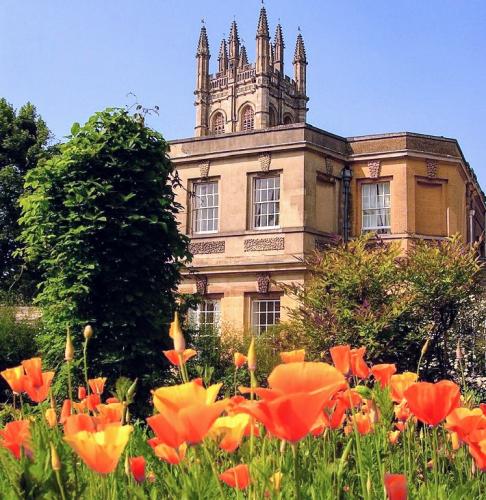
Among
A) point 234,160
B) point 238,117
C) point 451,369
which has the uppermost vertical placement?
point 238,117

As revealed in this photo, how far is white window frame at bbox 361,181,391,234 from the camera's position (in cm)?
2288

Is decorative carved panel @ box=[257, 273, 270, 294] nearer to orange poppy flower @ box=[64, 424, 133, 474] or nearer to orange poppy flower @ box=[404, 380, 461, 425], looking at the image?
orange poppy flower @ box=[404, 380, 461, 425]

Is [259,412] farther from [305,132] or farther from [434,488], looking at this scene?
[305,132]

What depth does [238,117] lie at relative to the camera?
7006 centimetres

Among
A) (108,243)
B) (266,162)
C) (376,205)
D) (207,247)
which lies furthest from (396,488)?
(376,205)

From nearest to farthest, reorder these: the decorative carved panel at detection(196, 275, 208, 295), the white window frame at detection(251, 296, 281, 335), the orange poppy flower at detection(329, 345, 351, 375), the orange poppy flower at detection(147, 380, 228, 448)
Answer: the orange poppy flower at detection(147, 380, 228, 448) → the orange poppy flower at detection(329, 345, 351, 375) → the white window frame at detection(251, 296, 281, 335) → the decorative carved panel at detection(196, 275, 208, 295)

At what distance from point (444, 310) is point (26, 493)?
34.6 feet

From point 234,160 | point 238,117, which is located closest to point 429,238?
point 234,160

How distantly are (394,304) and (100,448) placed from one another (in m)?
9.88

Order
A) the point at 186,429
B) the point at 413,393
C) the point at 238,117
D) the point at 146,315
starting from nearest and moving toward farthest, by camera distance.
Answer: the point at 186,429, the point at 413,393, the point at 146,315, the point at 238,117

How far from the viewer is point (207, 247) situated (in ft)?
75.0

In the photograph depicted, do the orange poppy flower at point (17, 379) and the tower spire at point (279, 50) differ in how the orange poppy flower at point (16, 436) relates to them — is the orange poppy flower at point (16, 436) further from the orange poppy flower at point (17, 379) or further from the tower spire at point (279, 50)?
the tower spire at point (279, 50)

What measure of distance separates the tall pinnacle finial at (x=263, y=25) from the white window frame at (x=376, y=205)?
49.0 meters

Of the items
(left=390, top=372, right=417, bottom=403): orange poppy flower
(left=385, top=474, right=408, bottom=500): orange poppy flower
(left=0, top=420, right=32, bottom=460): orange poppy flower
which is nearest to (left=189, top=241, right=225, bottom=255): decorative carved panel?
(left=390, top=372, right=417, bottom=403): orange poppy flower
